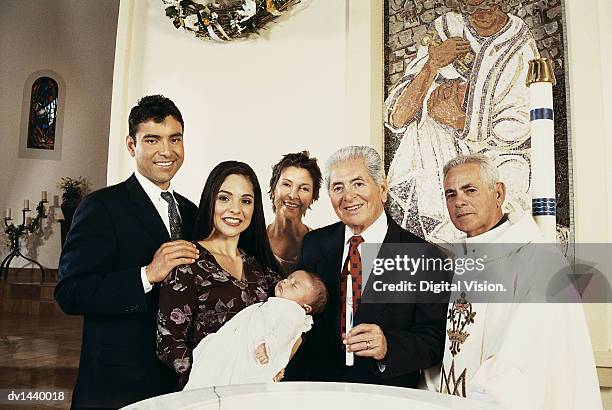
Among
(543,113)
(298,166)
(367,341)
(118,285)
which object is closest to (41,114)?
(118,285)

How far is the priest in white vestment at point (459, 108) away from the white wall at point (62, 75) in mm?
1229

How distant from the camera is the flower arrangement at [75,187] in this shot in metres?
2.26

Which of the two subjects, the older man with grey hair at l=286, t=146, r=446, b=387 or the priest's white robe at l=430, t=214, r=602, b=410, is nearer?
the priest's white robe at l=430, t=214, r=602, b=410

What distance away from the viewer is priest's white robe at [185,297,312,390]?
2088mm

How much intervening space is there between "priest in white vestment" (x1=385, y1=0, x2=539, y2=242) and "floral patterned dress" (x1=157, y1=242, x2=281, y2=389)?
0.71 m

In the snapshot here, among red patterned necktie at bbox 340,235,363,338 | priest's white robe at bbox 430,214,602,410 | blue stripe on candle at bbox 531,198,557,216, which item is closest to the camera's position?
priest's white robe at bbox 430,214,602,410

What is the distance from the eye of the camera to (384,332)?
2.11m

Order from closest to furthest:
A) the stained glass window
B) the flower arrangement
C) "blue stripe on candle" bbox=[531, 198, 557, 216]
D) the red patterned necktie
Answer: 1. "blue stripe on candle" bbox=[531, 198, 557, 216]
2. the red patterned necktie
3. the flower arrangement
4. the stained glass window

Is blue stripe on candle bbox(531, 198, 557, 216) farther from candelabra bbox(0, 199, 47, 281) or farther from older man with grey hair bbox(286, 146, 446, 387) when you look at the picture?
candelabra bbox(0, 199, 47, 281)

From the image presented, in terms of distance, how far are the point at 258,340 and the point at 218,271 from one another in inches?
12.3

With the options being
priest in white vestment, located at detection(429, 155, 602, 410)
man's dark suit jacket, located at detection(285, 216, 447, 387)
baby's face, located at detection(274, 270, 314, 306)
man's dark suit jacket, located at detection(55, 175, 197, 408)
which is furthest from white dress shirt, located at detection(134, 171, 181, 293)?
priest in white vestment, located at detection(429, 155, 602, 410)

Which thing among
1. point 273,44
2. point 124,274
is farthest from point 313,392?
point 273,44

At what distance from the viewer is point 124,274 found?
84.0 inches

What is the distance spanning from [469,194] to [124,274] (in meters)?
1.37
